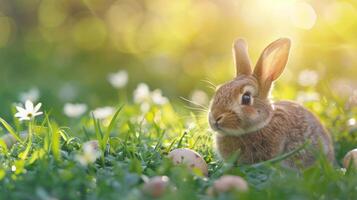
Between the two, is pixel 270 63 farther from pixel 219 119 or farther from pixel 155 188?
pixel 155 188

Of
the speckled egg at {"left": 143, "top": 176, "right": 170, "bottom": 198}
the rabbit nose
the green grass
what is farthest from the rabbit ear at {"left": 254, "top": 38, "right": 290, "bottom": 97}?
the speckled egg at {"left": 143, "top": 176, "right": 170, "bottom": 198}

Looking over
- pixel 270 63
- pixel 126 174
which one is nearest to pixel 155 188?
pixel 126 174

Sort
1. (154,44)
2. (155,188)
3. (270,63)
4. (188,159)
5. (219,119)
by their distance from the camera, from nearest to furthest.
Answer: (155,188) < (188,159) < (219,119) < (270,63) < (154,44)

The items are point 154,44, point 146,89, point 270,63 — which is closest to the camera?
point 270,63

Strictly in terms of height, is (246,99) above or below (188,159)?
above

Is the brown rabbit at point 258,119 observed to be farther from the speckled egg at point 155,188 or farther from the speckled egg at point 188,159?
the speckled egg at point 155,188

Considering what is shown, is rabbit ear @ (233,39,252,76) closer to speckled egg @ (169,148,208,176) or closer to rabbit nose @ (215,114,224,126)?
rabbit nose @ (215,114,224,126)

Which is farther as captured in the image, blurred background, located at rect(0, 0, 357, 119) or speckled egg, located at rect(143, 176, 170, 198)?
blurred background, located at rect(0, 0, 357, 119)
